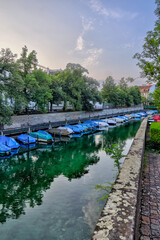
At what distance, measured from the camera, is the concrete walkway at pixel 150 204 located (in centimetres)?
419

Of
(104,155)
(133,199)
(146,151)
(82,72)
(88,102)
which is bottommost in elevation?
(104,155)

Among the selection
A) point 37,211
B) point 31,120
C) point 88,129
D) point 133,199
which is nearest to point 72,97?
point 88,129

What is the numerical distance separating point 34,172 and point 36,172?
0.17 meters

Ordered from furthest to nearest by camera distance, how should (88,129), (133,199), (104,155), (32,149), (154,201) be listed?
(88,129)
(32,149)
(104,155)
(154,201)
(133,199)

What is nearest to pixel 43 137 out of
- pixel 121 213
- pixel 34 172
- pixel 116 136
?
pixel 34 172

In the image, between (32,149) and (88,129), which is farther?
(88,129)

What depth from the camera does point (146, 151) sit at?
40.9 feet

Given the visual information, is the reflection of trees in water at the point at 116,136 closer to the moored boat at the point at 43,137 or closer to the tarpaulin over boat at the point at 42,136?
the moored boat at the point at 43,137

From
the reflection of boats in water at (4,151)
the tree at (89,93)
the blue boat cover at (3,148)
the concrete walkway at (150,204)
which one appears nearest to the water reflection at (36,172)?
the reflection of boats in water at (4,151)

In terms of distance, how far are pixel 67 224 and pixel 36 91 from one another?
76.1 ft

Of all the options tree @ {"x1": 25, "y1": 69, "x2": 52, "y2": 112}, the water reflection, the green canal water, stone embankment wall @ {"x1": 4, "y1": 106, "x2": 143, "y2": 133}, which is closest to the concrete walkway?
the green canal water

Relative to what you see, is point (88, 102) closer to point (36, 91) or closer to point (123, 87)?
point (36, 91)

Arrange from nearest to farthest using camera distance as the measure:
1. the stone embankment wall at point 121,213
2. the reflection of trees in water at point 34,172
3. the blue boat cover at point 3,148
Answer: the stone embankment wall at point 121,213 → the reflection of trees in water at point 34,172 → the blue boat cover at point 3,148

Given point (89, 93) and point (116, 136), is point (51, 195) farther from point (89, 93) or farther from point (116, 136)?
point (89, 93)
